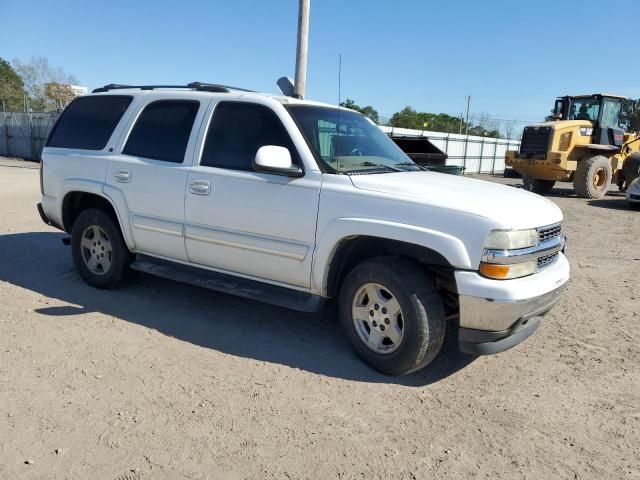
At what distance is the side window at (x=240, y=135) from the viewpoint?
411cm

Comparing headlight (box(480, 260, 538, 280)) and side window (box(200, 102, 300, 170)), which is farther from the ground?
side window (box(200, 102, 300, 170))

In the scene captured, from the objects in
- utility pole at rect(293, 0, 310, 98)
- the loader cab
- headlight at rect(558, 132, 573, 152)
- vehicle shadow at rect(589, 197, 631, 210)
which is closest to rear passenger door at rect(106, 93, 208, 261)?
utility pole at rect(293, 0, 310, 98)

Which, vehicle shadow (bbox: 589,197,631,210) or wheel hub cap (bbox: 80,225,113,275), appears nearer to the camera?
wheel hub cap (bbox: 80,225,113,275)

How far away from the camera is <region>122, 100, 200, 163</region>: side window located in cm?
455

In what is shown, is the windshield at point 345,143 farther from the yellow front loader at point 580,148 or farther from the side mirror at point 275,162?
the yellow front loader at point 580,148

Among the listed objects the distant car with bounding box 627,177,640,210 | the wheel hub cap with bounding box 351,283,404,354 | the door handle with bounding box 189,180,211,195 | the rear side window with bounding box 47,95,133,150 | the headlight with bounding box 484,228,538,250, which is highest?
the rear side window with bounding box 47,95,133,150

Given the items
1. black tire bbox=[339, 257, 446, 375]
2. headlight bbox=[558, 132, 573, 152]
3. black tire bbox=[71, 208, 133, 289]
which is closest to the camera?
black tire bbox=[339, 257, 446, 375]

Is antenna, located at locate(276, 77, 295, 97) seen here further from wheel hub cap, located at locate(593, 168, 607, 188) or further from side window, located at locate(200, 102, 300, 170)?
wheel hub cap, located at locate(593, 168, 607, 188)

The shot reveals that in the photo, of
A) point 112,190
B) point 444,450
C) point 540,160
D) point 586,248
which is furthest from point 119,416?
point 540,160

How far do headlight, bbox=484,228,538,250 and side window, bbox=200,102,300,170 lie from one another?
1.66m

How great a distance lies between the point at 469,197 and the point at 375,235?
0.69m

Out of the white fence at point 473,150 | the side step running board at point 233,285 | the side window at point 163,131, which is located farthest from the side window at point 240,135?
the white fence at point 473,150

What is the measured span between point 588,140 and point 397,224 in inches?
606

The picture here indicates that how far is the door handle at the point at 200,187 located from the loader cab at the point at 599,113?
15.1m
